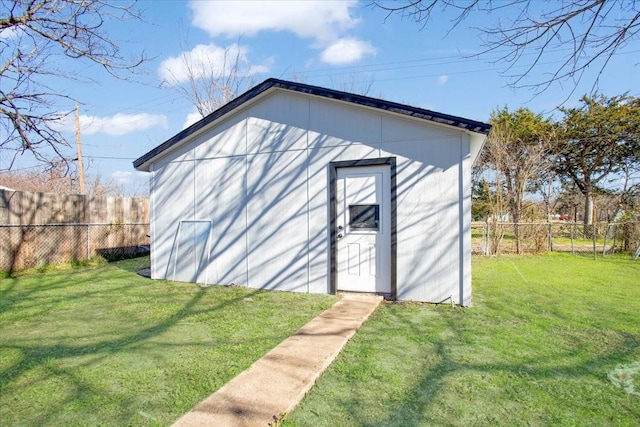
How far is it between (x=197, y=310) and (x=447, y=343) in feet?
10.9

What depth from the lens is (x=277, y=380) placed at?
2.69 meters

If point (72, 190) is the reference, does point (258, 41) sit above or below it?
above

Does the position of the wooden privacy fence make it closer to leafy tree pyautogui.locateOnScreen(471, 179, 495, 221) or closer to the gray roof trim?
the gray roof trim

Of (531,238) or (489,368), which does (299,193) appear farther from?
(531,238)

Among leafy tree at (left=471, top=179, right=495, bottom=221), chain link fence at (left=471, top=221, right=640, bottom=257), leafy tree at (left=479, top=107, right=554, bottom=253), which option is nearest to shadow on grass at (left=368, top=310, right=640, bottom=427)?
chain link fence at (left=471, top=221, right=640, bottom=257)

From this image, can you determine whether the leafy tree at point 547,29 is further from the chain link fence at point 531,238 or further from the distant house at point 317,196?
the chain link fence at point 531,238

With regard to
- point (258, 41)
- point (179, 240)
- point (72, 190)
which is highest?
point (258, 41)

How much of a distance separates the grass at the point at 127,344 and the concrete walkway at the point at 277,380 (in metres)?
0.15

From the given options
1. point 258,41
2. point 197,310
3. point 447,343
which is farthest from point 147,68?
point 258,41

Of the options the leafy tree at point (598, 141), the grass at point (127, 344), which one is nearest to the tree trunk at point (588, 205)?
the leafy tree at point (598, 141)

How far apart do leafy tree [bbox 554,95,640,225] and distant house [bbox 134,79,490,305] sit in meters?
15.8

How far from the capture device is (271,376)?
277 centimetres

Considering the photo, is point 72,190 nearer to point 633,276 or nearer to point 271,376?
point 271,376

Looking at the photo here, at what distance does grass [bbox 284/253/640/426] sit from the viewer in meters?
2.32
